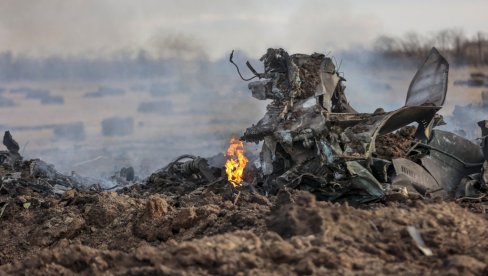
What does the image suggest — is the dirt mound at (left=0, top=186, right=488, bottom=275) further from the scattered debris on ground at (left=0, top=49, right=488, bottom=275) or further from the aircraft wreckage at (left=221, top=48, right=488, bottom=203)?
the aircraft wreckage at (left=221, top=48, right=488, bottom=203)

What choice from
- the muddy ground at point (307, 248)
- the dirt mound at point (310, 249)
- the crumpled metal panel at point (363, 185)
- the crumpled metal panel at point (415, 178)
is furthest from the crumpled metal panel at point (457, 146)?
the dirt mound at point (310, 249)

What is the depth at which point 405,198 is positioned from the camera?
989 centimetres

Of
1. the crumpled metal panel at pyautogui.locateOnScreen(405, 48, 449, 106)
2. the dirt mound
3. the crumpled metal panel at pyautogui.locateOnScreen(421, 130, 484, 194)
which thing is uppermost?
the crumpled metal panel at pyautogui.locateOnScreen(405, 48, 449, 106)

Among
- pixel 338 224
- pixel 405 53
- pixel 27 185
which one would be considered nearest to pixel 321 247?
pixel 338 224

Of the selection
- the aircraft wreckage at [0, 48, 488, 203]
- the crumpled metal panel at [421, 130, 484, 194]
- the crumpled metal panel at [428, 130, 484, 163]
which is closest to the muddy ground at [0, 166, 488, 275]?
the aircraft wreckage at [0, 48, 488, 203]

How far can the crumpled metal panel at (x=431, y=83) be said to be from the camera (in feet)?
46.6

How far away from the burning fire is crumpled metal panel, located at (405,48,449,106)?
3987 mm

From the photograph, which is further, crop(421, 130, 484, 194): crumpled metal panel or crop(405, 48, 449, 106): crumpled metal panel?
crop(405, 48, 449, 106): crumpled metal panel

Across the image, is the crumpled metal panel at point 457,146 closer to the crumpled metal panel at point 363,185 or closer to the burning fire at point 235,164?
the crumpled metal panel at point 363,185

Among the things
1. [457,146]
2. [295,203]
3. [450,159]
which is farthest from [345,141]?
[295,203]

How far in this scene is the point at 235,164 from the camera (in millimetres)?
15742

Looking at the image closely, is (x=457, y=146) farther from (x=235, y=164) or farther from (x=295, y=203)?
(x=295, y=203)

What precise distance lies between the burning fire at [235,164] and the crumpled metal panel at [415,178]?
3.98 metres

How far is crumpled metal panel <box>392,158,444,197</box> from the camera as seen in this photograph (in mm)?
11432
